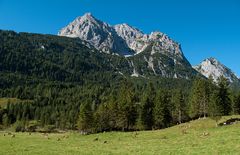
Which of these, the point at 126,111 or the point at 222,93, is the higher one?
the point at 222,93

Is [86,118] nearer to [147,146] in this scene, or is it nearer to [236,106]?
[236,106]

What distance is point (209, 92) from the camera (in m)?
108

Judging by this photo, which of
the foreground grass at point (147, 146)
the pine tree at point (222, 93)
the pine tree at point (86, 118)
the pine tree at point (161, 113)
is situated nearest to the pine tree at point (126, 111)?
the pine tree at point (161, 113)

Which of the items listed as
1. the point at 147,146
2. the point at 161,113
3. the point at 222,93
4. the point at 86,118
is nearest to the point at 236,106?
the point at 222,93

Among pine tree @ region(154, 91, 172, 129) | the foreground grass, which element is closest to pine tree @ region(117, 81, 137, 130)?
pine tree @ region(154, 91, 172, 129)

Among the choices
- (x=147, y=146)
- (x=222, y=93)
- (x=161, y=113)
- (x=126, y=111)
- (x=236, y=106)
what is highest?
(x=222, y=93)

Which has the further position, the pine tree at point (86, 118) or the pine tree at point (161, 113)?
the pine tree at point (86, 118)

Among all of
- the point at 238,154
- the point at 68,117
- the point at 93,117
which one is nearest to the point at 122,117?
the point at 93,117

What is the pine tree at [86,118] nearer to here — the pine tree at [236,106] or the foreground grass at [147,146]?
the foreground grass at [147,146]

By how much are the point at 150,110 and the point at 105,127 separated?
72.3ft

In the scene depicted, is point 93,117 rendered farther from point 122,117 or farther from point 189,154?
point 189,154

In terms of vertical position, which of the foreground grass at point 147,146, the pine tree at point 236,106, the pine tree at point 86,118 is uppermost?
the pine tree at point 236,106

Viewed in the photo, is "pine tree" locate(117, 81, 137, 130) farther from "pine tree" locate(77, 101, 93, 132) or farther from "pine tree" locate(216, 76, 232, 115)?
"pine tree" locate(216, 76, 232, 115)

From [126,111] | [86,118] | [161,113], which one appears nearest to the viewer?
[126,111]
